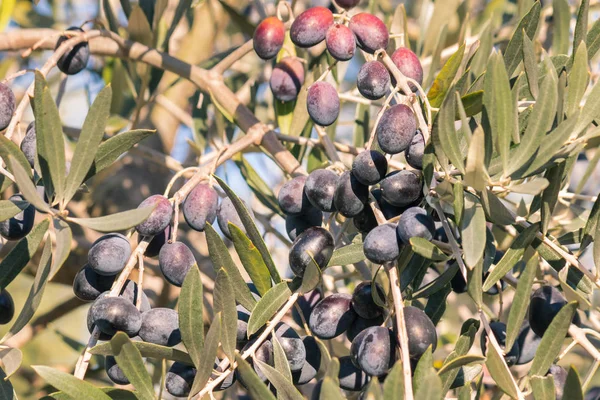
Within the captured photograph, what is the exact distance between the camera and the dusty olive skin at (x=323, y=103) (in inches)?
39.7

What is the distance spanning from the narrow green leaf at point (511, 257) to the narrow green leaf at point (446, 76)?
22cm

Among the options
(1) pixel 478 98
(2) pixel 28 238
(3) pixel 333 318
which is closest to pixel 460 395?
(3) pixel 333 318

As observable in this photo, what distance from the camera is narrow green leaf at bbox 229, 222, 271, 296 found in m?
0.85

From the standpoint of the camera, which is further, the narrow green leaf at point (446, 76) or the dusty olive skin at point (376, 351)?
the narrow green leaf at point (446, 76)

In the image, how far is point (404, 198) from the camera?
2.60 feet

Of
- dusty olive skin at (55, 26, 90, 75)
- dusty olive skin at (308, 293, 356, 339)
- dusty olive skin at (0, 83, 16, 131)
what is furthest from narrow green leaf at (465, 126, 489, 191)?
dusty olive skin at (55, 26, 90, 75)

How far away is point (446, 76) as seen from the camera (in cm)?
95

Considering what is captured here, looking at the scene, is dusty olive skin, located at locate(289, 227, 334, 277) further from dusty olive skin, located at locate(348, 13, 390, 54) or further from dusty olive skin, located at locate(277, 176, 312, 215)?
dusty olive skin, located at locate(348, 13, 390, 54)

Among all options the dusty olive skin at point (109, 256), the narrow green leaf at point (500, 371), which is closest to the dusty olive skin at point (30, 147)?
the dusty olive skin at point (109, 256)

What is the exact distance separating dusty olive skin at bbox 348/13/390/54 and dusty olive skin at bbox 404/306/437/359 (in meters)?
0.38

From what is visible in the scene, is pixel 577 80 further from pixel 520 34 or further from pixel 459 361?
pixel 459 361

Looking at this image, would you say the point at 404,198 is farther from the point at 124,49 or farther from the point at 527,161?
the point at 124,49

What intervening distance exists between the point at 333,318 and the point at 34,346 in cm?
201

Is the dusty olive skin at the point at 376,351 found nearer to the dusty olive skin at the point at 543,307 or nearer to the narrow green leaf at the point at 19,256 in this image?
the dusty olive skin at the point at 543,307
